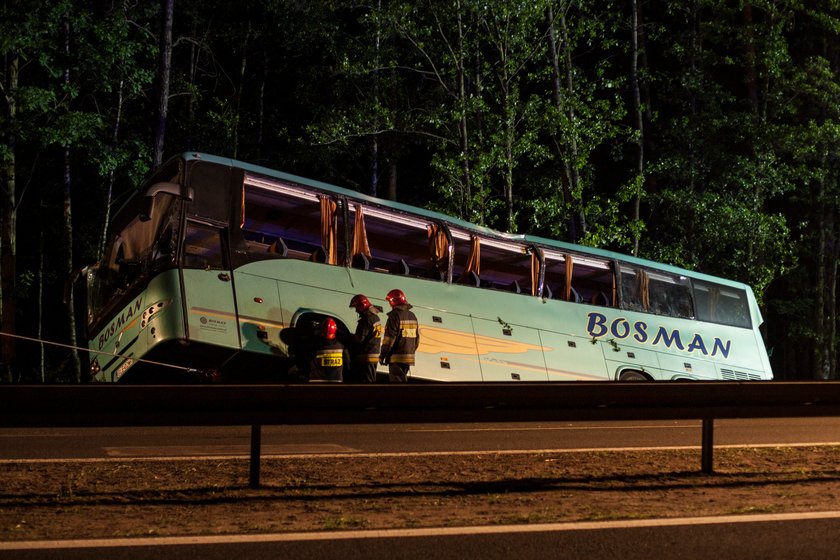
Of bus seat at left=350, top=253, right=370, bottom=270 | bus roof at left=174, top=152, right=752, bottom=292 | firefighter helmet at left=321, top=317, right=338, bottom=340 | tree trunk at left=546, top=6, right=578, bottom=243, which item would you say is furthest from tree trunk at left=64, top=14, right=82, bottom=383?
firefighter helmet at left=321, top=317, right=338, bottom=340

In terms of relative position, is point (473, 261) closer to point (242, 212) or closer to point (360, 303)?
point (360, 303)

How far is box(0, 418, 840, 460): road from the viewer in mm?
10547

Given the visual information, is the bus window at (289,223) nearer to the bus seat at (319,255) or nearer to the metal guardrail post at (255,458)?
the bus seat at (319,255)

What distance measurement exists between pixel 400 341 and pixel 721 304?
10.1 meters

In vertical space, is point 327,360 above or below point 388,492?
above

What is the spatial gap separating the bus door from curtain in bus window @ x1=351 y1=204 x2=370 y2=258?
7.41ft

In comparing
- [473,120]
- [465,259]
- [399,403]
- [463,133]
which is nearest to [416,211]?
[465,259]

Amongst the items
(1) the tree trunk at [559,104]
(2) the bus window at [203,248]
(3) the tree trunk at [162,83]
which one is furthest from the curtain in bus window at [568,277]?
(3) the tree trunk at [162,83]

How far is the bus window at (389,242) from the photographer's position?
1686cm

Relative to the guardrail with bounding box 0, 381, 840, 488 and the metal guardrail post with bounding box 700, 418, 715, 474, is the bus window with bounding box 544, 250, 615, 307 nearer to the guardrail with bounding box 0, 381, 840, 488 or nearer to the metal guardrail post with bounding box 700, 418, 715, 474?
the metal guardrail post with bounding box 700, 418, 715, 474

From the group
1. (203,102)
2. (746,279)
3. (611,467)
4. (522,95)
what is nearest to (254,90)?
(203,102)

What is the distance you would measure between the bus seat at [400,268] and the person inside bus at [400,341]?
82.5 inches

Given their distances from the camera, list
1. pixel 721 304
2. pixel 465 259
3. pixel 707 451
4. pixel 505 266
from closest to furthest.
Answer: pixel 707 451 → pixel 465 259 → pixel 505 266 → pixel 721 304

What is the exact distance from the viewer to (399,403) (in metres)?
7.99
